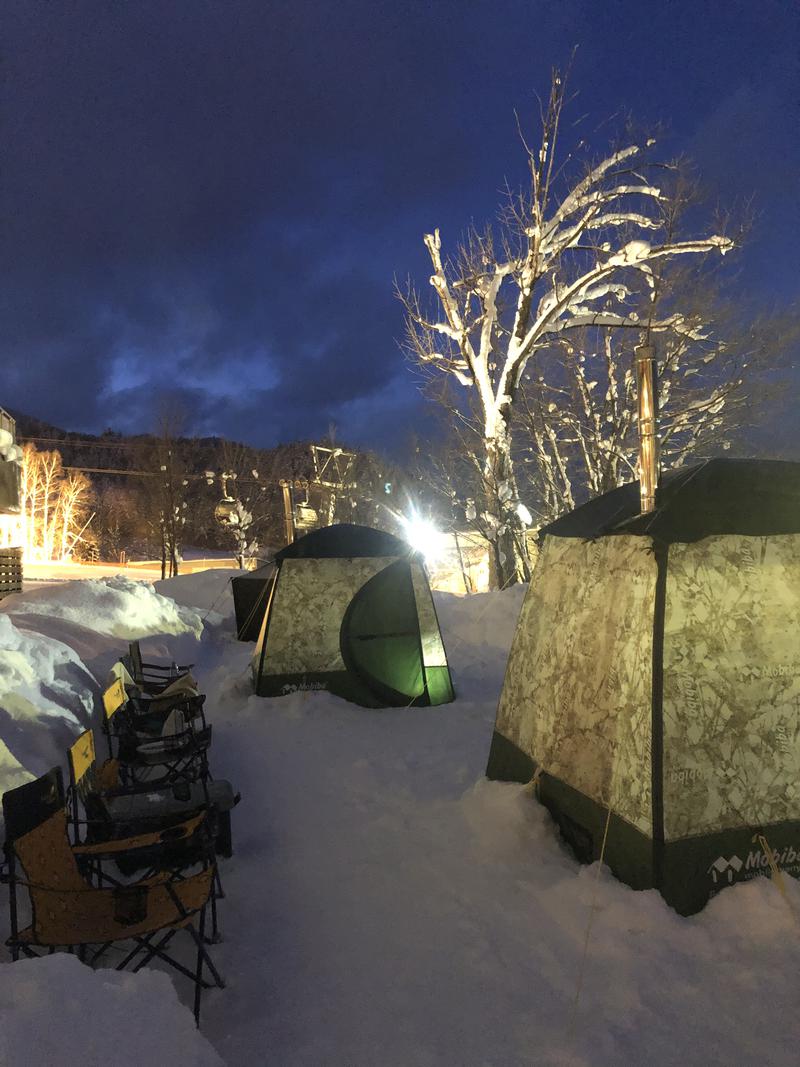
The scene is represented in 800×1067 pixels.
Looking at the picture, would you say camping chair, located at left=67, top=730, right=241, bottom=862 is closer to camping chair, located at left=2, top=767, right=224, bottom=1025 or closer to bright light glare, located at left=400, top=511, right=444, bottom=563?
camping chair, located at left=2, top=767, right=224, bottom=1025

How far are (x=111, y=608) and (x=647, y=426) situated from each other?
12058 mm

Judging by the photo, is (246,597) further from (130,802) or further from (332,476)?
(332,476)

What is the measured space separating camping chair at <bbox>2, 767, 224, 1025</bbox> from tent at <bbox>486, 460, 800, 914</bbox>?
2.67m

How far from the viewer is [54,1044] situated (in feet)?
6.46

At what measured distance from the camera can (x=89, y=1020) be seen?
2121 mm

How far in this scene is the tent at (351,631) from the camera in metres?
9.00

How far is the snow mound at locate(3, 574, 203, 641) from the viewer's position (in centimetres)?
1188

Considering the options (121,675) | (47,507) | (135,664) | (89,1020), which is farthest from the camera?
(47,507)

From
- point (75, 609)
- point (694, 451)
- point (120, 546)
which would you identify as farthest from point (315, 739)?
point (120, 546)

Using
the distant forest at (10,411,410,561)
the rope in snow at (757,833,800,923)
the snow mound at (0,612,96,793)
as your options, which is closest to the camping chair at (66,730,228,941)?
the snow mound at (0,612,96,793)

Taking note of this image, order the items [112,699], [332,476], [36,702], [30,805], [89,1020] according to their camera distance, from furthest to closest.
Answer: [332,476]
[112,699]
[36,702]
[30,805]
[89,1020]

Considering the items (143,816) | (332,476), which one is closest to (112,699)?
(143,816)

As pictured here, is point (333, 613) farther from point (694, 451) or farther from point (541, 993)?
point (694, 451)

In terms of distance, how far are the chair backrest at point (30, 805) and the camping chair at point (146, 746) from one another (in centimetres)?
184
